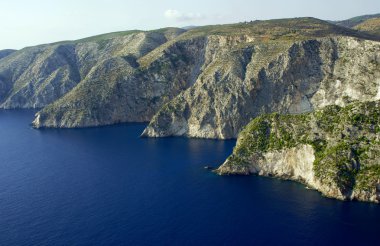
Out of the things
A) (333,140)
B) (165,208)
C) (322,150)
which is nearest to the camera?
(165,208)

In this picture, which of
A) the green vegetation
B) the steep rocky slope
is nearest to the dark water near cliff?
the steep rocky slope

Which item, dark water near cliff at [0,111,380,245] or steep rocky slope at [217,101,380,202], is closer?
dark water near cliff at [0,111,380,245]

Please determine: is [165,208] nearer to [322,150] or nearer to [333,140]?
[322,150]

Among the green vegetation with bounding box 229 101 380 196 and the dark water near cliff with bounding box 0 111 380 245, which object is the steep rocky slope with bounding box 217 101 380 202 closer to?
the green vegetation with bounding box 229 101 380 196

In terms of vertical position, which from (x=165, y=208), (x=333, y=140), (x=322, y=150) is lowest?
(x=165, y=208)

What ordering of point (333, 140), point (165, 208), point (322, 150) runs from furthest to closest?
point (333, 140)
point (322, 150)
point (165, 208)

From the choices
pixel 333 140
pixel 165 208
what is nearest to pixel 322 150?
pixel 333 140

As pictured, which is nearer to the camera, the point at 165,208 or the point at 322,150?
the point at 165,208
